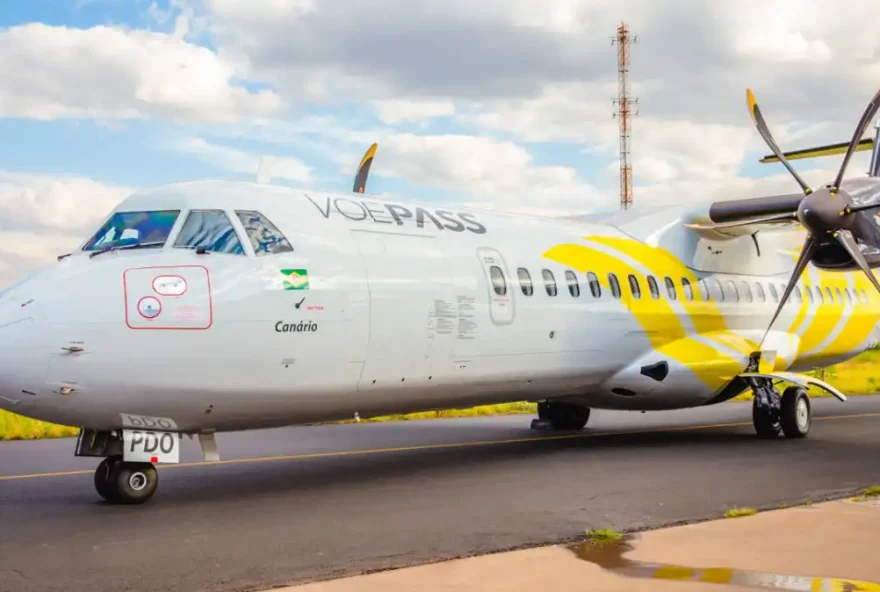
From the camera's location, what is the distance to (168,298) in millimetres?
8148

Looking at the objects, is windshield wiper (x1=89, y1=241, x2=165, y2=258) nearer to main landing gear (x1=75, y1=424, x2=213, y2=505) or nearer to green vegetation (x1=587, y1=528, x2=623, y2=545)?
main landing gear (x1=75, y1=424, x2=213, y2=505)

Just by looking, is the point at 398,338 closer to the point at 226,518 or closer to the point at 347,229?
the point at 347,229

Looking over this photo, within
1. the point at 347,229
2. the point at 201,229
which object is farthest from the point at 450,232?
the point at 201,229

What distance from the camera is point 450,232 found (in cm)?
1118

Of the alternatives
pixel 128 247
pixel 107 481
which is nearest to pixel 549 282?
pixel 128 247

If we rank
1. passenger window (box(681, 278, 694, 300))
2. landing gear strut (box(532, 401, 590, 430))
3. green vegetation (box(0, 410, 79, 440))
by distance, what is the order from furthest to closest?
1. landing gear strut (box(532, 401, 590, 430))
2. green vegetation (box(0, 410, 79, 440))
3. passenger window (box(681, 278, 694, 300))

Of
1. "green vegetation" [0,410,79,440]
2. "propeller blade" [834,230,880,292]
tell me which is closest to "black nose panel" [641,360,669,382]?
"propeller blade" [834,230,880,292]

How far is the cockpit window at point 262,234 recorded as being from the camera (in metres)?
8.98

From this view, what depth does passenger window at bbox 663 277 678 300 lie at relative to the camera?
14.3 m

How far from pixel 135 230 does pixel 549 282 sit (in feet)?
17.9

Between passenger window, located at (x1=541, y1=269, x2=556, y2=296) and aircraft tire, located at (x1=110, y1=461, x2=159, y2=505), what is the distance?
18.2ft

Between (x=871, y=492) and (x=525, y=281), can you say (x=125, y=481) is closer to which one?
(x=525, y=281)

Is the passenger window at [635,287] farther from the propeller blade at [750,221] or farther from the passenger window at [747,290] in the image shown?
the passenger window at [747,290]

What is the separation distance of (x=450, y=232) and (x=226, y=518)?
15.3ft
